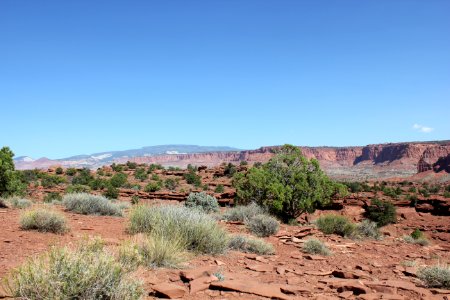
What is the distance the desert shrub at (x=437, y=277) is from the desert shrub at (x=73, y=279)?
554 cm

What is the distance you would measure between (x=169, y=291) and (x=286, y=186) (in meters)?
13.2

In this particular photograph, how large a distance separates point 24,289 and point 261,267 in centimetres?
431

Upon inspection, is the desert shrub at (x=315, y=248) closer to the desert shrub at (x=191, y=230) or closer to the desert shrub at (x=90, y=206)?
the desert shrub at (x=191, y=230)

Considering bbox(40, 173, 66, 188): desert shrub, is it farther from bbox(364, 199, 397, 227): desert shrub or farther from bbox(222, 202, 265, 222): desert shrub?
bbox(364, 199, 397, 227): desert shrub

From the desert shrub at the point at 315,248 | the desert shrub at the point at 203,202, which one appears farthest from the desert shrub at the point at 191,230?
the desert shrub at the point at 203,202

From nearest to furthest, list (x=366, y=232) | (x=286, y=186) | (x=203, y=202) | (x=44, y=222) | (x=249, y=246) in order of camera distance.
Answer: (x=44, y=222), (x=249, y=246), (x=366, y=232), (x=203, y=202), (x=286, y=186)

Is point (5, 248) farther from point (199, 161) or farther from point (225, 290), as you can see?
point (199, 161)

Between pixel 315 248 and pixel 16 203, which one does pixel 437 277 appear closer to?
pixel 315 248

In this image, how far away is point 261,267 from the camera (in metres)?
6.88

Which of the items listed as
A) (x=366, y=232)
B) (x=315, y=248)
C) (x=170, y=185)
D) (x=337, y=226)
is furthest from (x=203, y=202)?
(x=170, y=185)

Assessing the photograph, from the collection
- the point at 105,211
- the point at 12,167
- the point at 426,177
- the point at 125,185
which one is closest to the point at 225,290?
the point at 105,211

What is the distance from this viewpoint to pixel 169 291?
4562 millimetres

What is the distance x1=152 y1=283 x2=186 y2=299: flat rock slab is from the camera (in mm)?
4523

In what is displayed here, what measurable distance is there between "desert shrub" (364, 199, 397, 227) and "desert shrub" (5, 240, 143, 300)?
73.8 feet
